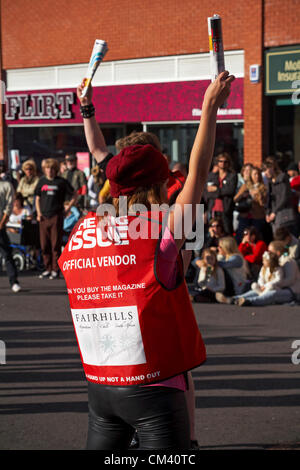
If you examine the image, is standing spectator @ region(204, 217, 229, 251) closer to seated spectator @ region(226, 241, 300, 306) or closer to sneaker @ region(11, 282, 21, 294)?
seated spectator @ region(226, 241, 300, 306)

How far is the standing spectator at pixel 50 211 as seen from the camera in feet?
41.6

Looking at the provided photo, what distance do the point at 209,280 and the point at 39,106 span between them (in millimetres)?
13320

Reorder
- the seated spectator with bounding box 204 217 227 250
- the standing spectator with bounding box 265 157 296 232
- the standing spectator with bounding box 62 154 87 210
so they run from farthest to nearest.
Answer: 1. the standing spectator with bounding box 62 154 87 210
2. the standing spectator with bounding box 265 157 296 232
3. the seated spectator with bounding box 204 217 227 250

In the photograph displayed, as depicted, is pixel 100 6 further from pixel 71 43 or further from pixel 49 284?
pixel 49 284

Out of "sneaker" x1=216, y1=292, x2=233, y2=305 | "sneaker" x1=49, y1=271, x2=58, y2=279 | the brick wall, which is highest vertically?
the brick wall

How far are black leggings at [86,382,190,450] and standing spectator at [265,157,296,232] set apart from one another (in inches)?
382

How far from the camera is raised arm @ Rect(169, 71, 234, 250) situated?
2842 mm

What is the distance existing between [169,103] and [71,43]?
4.10 metres

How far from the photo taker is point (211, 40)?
9.32 feet

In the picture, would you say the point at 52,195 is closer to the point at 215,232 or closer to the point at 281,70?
the point at 215,232

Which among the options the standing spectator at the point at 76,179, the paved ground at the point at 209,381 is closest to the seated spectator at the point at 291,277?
the paved ground at the point at 209,381

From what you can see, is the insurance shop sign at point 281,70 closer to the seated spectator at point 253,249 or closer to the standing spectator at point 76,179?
the standing spectator at point 76,179

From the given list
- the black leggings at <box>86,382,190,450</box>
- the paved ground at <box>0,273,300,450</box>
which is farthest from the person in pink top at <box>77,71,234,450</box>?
the paved ground at <box>0,273,300,450</box>

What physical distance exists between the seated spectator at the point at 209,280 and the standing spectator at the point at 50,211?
2927 mm
